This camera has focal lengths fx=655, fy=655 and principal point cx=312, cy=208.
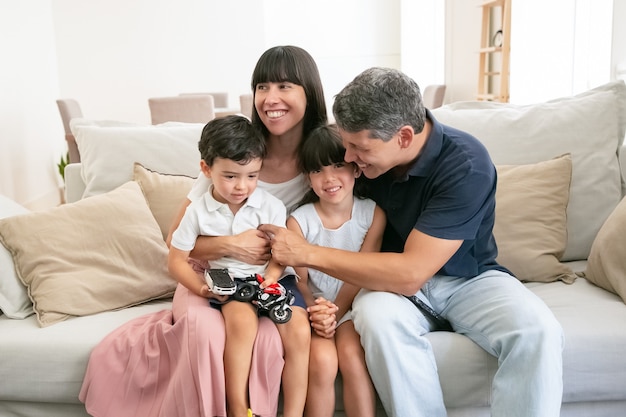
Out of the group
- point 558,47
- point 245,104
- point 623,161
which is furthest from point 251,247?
point 245,104

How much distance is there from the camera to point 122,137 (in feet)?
7.55

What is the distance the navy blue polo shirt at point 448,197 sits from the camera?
1.62 metres

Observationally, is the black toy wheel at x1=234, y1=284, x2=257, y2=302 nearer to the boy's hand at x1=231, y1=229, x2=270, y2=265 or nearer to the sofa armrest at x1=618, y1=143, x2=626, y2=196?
the boy's hand at x1=231, y1=229, x2=270, y2=265

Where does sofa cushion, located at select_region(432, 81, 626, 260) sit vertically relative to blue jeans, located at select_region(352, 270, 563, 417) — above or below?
above

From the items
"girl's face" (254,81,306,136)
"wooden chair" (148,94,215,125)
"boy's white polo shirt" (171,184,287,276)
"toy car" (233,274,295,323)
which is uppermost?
"girl's face" (254,81,306,136)

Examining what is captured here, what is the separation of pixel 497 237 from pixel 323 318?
2.33 feet

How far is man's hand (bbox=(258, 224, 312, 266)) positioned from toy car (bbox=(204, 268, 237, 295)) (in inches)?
5.4

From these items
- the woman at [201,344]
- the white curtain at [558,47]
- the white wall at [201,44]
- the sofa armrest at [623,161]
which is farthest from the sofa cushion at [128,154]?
the white wall at [201,44]

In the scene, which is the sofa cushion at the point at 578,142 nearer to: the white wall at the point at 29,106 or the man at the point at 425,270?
the man at the point at 425,270

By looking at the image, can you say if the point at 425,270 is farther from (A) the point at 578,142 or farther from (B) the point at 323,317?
(A) the point at 578,142

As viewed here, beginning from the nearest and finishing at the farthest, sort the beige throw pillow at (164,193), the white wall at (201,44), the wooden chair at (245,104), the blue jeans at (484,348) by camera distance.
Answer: the blue jeans at (484,348) → the beige throw pillow at (164,193) → the wooden chair at (245,104) → the white wall at (201,44)

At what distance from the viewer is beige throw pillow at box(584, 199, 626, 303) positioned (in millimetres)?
1865

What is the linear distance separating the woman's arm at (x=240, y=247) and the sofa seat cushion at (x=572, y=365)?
50cm

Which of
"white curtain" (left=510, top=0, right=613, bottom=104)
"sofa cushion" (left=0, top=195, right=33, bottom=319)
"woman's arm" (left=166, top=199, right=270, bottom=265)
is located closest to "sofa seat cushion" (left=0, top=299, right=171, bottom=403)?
"sofa cushion" (left=0, top=195, right=33, bottom=319)
